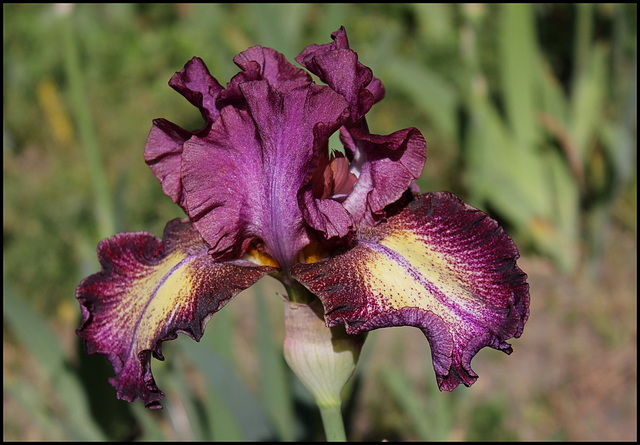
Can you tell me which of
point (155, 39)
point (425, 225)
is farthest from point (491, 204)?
point (155, 39)

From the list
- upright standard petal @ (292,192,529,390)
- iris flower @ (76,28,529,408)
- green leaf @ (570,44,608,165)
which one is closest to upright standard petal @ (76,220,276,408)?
iris flower @ (76,28,529,408)

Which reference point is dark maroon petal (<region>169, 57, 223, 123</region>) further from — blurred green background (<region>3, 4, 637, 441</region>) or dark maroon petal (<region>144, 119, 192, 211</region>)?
blurred green background (<region>3, 4, 637, 441</region>)

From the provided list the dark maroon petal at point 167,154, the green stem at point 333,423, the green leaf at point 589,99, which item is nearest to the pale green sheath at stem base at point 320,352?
the green stem at point 333,423

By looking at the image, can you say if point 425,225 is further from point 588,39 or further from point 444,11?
point 444,11

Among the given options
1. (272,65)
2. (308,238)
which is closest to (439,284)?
(308,238)

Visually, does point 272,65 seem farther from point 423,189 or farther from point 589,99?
point 589,99
